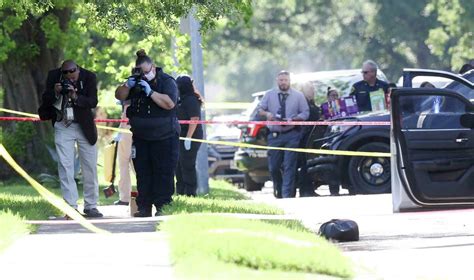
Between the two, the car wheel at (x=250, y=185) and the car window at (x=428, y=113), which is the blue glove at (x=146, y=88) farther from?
the car wheel at (x=250, y=185)

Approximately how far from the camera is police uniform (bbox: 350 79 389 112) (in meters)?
19.9

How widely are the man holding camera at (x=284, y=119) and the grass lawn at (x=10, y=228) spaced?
6768 millimetres

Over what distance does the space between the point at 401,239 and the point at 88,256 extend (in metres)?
2.89

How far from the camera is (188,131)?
57.9 ft

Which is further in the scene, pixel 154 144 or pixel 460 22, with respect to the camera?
pixel 460 22

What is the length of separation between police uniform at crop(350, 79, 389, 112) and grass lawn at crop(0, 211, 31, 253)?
7.53 m

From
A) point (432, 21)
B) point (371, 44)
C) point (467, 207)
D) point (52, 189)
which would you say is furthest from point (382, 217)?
point (371, 44)

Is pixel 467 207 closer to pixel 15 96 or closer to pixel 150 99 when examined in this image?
pixel 150 99

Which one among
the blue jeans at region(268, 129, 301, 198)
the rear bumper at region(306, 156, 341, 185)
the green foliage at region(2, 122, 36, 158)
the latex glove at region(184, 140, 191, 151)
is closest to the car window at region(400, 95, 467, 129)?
the latex glove at region(184, 140, 191, 151)

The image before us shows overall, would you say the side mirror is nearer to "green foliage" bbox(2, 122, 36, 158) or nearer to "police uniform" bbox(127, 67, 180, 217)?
"police uniform" bbox(127, 67, 180, 217)

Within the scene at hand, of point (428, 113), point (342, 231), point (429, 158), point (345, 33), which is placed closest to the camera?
point (342, 231)

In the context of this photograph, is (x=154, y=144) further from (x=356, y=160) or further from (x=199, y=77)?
(x=199, y=77)

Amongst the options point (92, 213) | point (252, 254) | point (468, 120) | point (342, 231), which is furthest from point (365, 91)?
point (252, 254)

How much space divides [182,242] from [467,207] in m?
3.69
